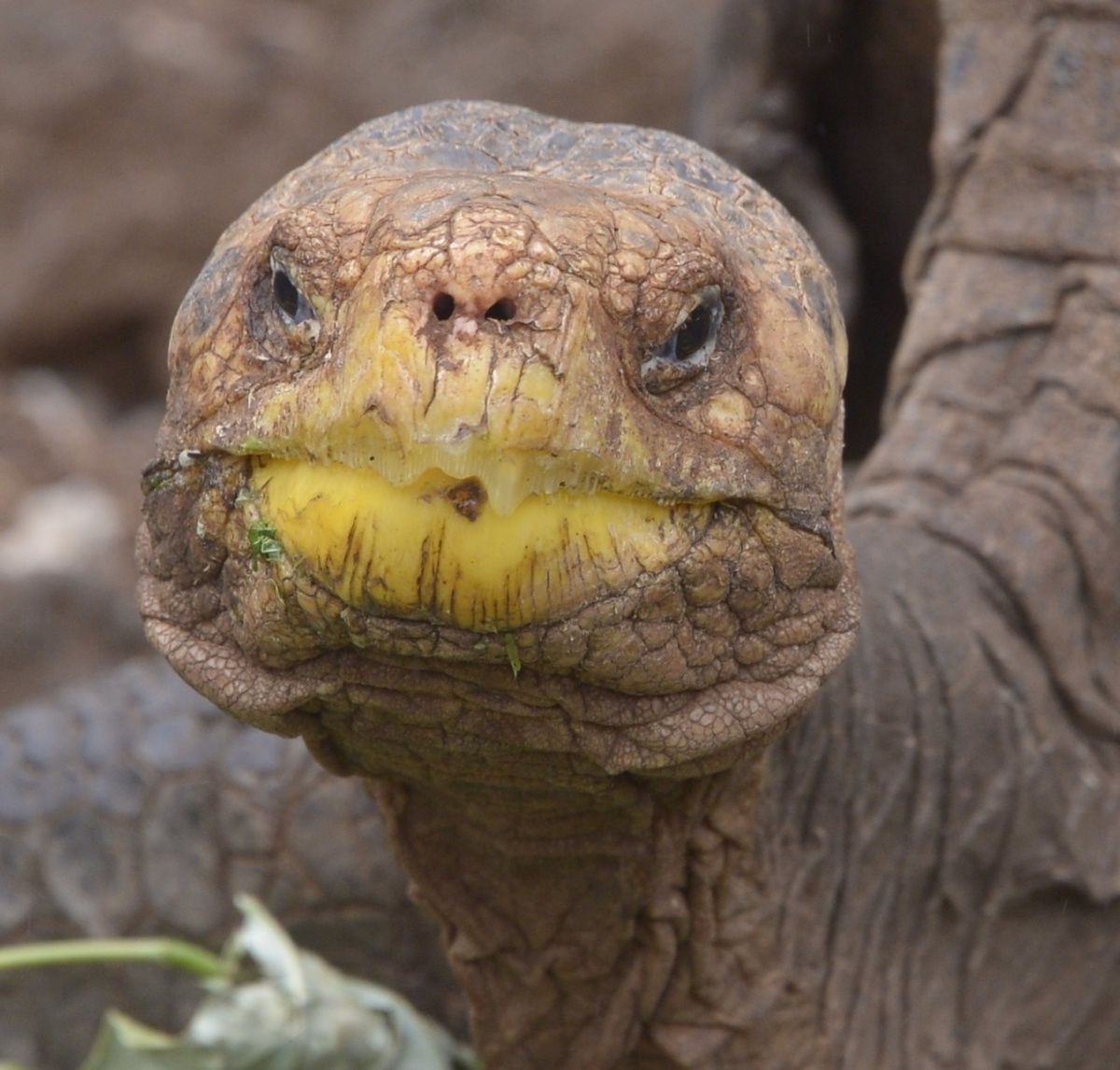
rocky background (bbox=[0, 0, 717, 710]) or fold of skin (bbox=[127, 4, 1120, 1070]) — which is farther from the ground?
rocky background (bbox=[0, 0, 717, 710])

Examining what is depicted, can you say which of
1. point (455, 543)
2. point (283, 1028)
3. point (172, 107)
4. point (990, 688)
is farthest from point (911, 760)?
point (172, 107)

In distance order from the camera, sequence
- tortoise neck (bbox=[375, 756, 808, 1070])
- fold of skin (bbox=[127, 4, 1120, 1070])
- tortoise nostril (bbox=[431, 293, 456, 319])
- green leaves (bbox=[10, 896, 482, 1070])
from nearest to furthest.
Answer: tortoise nostril (bbox=[431, 293, 456, 319]), fold of skin (bbox=[127, 4, 1120, 1070]), tortoise neck (bbox=[375, 756, 808, 1070]), green leaves (bbox=[10, 896, 482, 1070])

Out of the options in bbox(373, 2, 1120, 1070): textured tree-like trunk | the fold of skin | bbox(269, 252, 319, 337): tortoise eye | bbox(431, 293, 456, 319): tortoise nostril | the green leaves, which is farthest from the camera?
the green leaves

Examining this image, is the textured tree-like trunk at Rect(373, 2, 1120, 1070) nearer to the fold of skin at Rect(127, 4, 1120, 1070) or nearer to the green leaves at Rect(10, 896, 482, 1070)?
the fold of skin at Rect(127, 4, 1120, 1070)

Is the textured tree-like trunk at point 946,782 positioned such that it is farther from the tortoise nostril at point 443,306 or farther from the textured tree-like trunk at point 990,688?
the tortoise nostril at point 443,306

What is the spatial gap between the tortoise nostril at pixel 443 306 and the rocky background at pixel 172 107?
5.27m

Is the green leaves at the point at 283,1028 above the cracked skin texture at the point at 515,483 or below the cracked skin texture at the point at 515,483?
below

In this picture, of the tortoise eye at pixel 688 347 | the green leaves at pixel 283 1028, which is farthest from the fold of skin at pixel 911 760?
the green leaves at pixel 283 1028

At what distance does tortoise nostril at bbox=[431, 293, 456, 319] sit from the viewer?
4.86ft

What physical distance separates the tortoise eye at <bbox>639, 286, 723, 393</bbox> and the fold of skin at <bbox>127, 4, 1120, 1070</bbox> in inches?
11.3

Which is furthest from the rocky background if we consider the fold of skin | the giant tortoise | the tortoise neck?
the tortoise neck

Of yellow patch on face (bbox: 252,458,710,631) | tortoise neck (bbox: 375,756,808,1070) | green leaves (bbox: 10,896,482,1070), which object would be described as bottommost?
green leaves (bbox: 10,896,482,1070)

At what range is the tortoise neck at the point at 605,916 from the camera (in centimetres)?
206

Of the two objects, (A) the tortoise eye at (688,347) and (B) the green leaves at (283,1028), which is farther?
(B) the green leaves at (283,1028)
